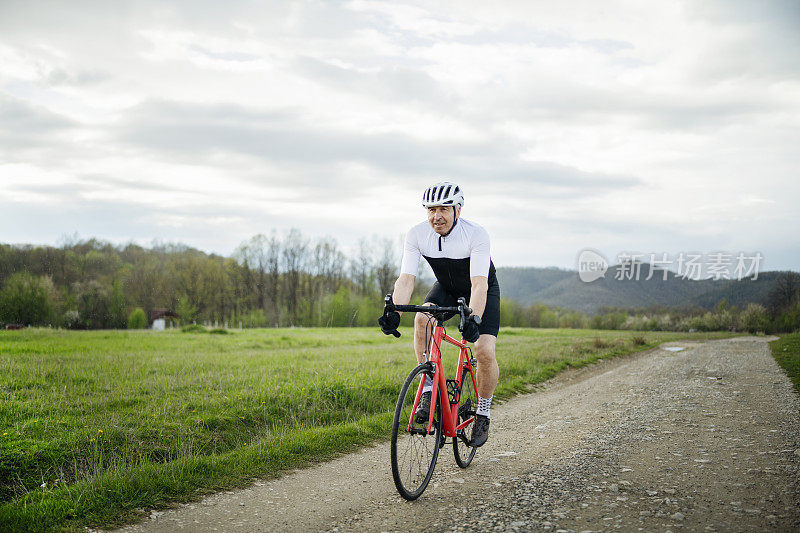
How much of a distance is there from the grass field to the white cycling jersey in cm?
257

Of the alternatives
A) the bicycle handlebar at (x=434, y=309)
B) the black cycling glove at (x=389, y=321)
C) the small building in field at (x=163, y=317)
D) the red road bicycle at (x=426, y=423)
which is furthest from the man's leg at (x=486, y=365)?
the small building in field at (x=163, y=317)

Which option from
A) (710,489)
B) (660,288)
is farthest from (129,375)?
(660,288)

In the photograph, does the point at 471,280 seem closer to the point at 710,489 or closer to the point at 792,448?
the point at 710,489

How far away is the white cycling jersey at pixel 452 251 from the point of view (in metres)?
5.03

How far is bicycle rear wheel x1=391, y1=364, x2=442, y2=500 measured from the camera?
4250 mm

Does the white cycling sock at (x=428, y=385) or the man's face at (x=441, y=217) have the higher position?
Answer: the man's face at (x=441, y=217)

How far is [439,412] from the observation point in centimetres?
466

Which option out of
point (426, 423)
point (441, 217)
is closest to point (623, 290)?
point (441, 217)

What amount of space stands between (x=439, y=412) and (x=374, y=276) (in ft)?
161

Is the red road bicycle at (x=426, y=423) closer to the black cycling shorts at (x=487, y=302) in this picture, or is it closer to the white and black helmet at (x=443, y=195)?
the black cycling shorts at (x=487, y=302)

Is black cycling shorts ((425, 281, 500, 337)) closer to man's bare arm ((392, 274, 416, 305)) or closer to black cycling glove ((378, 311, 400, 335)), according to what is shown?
man's bare arm ((392, 274, 416, 305))

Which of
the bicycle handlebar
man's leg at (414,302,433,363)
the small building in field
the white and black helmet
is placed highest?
the white and black helmet

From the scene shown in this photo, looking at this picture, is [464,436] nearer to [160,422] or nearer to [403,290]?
[403,290]

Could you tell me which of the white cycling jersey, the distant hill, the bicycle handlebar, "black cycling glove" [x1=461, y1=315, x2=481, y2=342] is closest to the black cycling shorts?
the white cycling jersey
